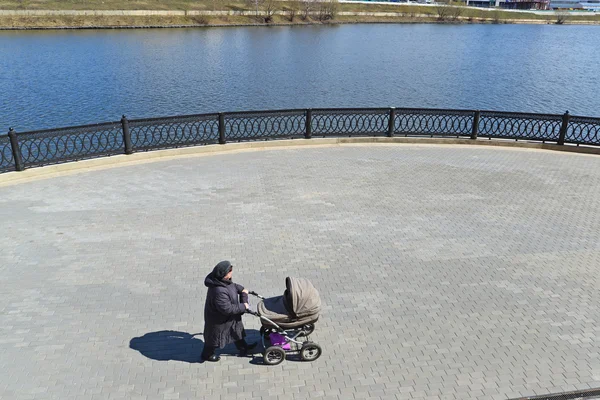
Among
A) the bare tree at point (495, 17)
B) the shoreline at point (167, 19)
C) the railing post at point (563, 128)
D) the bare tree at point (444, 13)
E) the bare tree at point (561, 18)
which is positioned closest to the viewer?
the railing post at point (563, 128)

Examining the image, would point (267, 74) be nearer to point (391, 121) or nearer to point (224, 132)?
point (391, 121)

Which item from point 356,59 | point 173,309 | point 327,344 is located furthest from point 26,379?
point 356,59

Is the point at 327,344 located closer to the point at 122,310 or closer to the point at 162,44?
the point at 122,310

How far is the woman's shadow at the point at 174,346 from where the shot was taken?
18.7 ft

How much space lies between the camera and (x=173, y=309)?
6598 millimetres

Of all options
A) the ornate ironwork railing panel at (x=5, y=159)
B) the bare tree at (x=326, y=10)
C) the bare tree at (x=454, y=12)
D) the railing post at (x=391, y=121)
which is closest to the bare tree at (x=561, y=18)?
the bare tree at (x=454, y=12)

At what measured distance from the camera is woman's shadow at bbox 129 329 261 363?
18.7 feet

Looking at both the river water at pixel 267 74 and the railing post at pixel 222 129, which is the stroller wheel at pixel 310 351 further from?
the river water at pixel 267 74

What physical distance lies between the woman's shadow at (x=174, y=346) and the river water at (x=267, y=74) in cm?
1951

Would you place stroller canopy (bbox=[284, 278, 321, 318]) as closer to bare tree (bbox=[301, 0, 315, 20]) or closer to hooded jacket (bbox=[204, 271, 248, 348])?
hooded jacket (bbox=[204, 271, 248, 348])

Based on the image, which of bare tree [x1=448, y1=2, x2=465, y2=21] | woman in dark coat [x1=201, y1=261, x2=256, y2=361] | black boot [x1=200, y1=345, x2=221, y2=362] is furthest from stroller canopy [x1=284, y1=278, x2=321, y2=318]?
bare tree [x1=448, y1=2, x2=465, y2=21]

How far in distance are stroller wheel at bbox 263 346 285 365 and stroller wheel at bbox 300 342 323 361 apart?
0.24 metres

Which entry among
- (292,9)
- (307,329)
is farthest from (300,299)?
(292,9)

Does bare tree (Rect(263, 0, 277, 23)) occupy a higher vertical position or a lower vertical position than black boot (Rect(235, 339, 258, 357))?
higher
